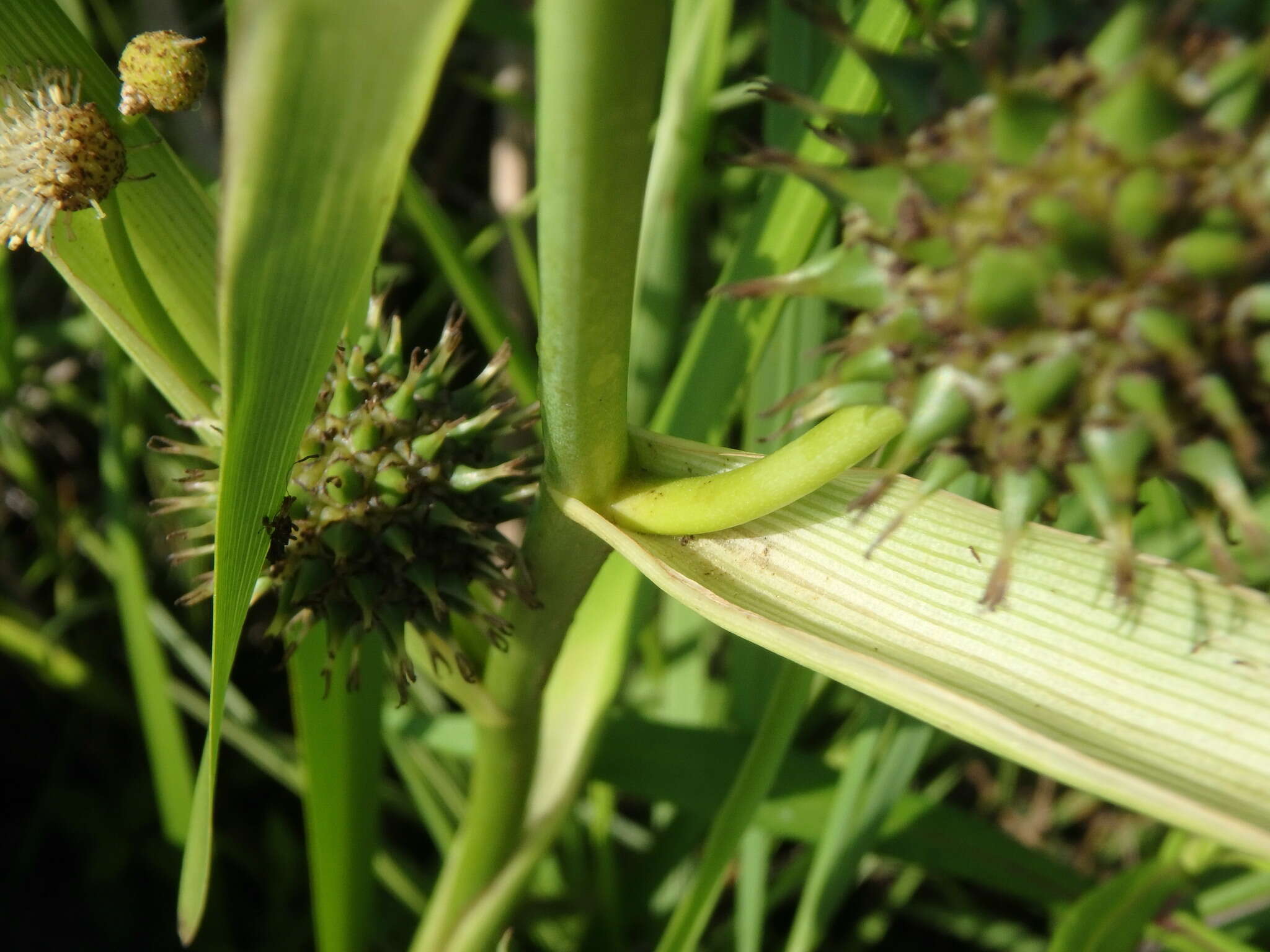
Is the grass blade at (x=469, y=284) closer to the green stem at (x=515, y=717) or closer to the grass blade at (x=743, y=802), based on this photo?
the green stem at (x=515, y=717)

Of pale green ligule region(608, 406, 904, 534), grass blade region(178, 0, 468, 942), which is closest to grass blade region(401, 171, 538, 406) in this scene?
pale green ligule region(608, 406, 904, 534)

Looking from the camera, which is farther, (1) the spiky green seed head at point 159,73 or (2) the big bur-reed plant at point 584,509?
(1) the spiky green seed head at point 159,73

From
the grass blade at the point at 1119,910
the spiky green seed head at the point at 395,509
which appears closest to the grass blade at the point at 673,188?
the spiky green seed head at the point at 395,509

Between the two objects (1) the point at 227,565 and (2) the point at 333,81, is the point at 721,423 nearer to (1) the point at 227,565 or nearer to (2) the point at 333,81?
(1) the point at 227,565

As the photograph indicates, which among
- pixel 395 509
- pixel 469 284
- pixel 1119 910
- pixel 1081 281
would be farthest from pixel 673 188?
pixel 1119 910

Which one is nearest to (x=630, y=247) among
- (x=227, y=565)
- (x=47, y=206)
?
(x=227, y=565)

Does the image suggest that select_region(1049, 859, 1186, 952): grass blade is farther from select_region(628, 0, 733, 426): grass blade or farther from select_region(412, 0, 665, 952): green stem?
select_region(628, 0, 733, 426): grass blade
